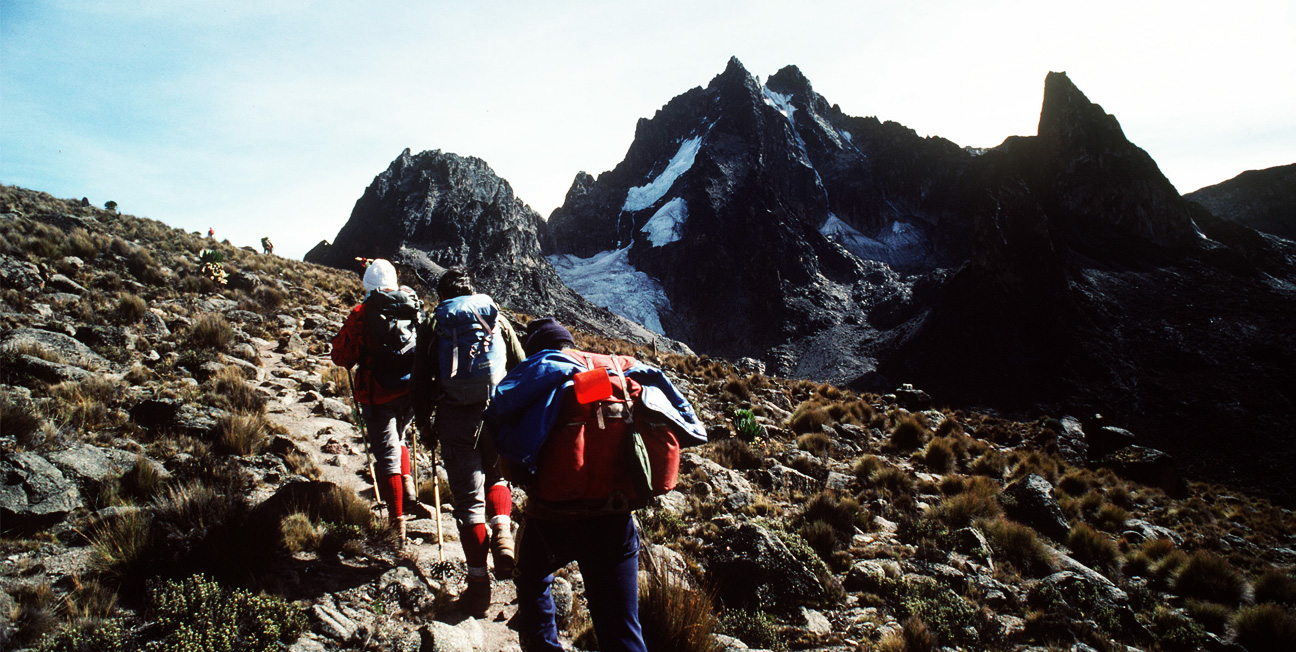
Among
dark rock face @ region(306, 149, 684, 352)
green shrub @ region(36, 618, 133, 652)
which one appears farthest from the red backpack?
dark rock face @ region(306, 149, 684, 352)

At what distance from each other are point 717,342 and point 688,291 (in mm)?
14080

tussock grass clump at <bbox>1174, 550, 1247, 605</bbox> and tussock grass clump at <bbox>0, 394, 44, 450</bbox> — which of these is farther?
tussock grass clump at <bbox>1174, 550, 1247, 605</bbox>

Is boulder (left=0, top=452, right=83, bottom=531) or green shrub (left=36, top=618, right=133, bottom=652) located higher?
boulder (left=0, top=452, right=83, bottom=531)

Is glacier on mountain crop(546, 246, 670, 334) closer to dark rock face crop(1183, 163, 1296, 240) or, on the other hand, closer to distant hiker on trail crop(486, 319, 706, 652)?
distant hiker on trail crop(486, 319, 706, 652)

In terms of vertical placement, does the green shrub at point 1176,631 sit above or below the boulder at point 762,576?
below

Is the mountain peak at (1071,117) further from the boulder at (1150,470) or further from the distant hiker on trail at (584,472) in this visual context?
the distant hiker on trail at (584,472)

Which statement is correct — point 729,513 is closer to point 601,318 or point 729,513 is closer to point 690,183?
point 601,318

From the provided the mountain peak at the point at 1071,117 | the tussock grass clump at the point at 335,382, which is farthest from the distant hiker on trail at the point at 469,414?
the mountain peak at the point at 1071,117

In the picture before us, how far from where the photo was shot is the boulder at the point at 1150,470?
518 inches

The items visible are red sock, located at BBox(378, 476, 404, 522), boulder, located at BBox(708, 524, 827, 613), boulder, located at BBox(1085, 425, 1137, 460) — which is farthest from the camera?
boulder, located at BBox(1085, 425, 1137, 460)

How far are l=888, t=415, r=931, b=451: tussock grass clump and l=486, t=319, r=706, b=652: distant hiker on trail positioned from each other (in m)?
10.5

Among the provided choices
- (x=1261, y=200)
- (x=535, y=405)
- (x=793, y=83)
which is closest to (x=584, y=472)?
(x=535, y=405)

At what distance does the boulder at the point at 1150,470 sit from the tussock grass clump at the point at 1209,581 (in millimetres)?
8740

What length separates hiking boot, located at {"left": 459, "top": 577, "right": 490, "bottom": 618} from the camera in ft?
11.7
